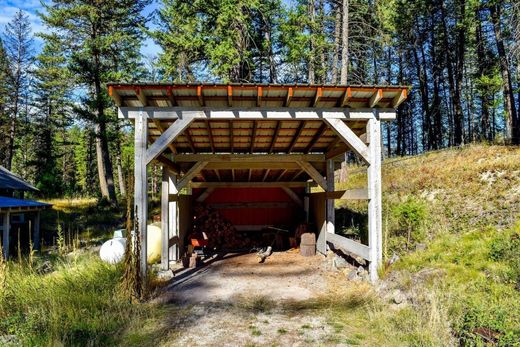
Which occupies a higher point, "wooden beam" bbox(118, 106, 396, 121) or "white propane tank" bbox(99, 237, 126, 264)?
"wooden beam" bbox(118, 106, 396, 121)

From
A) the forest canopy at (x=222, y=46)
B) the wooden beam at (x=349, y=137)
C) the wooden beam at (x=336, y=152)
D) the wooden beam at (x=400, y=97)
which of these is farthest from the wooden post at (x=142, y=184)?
the forest canopy at (x=222, y=46)

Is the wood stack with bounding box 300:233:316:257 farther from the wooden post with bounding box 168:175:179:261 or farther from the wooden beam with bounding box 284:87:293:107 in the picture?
the wooden beam with bounding box 284:87:293:107

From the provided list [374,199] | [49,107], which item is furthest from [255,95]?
[49,107]

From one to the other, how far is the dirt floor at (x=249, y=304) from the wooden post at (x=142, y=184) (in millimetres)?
851

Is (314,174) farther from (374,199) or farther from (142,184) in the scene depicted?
(142,184)

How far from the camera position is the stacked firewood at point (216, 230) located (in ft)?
34.9

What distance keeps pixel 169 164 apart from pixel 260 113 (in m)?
3.10

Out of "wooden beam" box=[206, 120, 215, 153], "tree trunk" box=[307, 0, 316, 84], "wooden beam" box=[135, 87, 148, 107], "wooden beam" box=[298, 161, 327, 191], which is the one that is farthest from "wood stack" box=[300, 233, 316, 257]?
"tree trunk" box=[307, 0, 316, 84]

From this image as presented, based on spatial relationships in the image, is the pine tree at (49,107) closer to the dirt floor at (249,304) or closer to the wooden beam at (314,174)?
the wooden beam at (314,174)

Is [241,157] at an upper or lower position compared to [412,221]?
upper

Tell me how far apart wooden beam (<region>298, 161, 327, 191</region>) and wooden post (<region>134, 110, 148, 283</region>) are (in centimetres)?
431

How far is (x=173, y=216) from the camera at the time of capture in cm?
866

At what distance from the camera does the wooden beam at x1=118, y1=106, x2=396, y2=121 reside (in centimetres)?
594

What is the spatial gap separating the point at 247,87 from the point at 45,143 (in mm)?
28326
